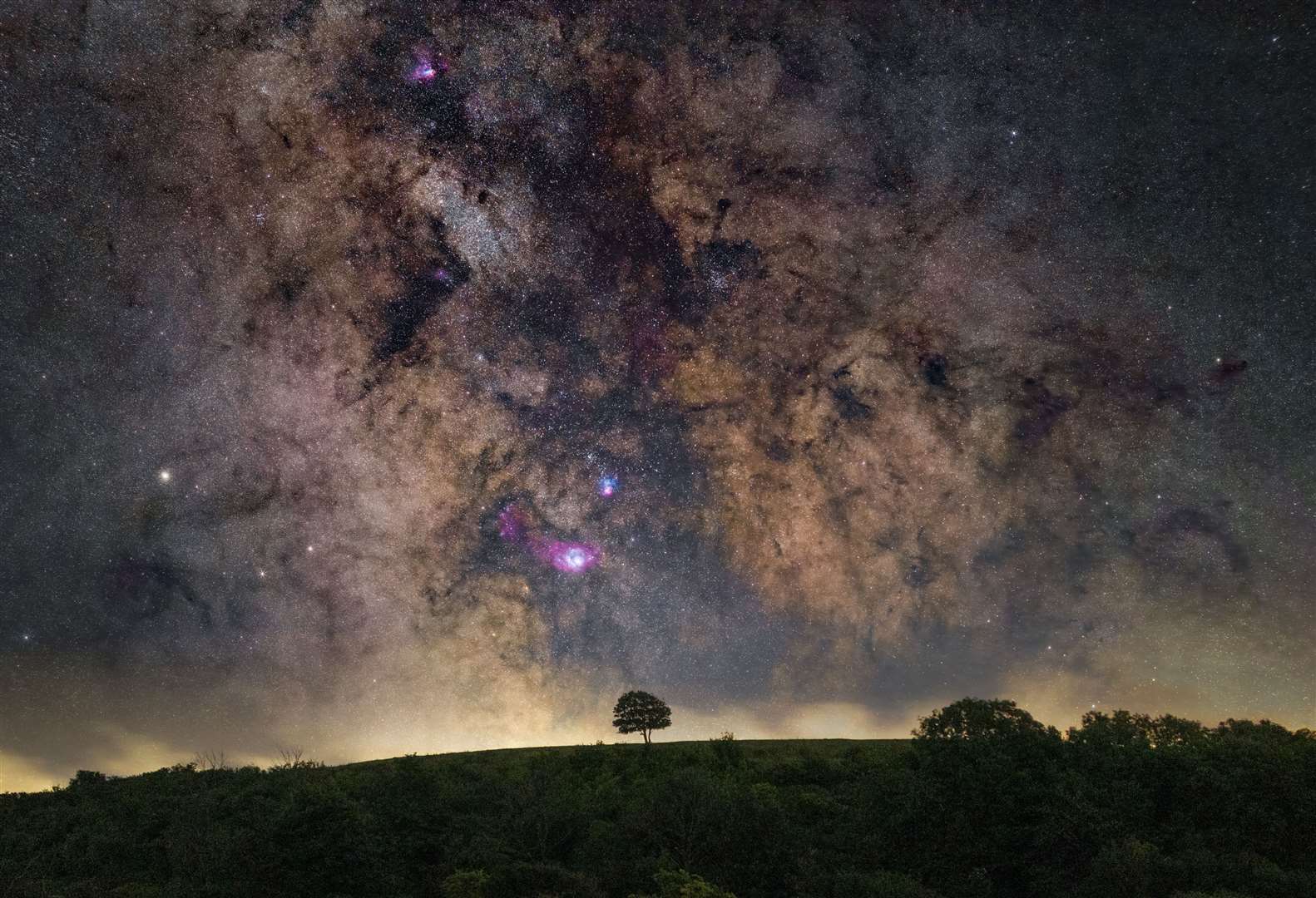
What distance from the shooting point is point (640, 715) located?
80.4 m

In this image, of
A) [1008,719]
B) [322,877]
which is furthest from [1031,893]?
[322,877]

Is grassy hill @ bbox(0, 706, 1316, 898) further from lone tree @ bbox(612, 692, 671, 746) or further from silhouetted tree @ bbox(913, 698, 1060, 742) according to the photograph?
lone tree @ bbox(612, 692, 671, 746)

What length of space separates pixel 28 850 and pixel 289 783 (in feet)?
52.7

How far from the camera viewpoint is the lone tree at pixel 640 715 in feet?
264

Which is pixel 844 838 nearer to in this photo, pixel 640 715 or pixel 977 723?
pixel 977 723

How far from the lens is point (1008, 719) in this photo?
4169 centimetres

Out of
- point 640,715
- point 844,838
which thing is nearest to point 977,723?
point 844,838

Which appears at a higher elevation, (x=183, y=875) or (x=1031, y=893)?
(x=183, y=875)

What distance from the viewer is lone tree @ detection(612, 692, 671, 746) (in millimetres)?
80375

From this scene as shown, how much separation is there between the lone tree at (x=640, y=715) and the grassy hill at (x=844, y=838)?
36655mm

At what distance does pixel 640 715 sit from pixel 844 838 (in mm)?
48309

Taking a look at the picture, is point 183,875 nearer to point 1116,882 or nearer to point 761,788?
point 761,788

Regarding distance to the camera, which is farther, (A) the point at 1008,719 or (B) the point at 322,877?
(A) the point at 1008,719

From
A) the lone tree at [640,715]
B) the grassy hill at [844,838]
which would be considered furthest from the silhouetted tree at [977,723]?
the lone tree at [640,715]
